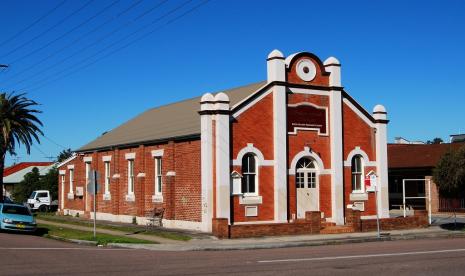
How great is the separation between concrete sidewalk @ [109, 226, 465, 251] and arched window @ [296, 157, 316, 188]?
419 cm

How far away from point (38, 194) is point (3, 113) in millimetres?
7604

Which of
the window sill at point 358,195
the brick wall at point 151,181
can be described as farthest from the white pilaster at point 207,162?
the window sill at point 358,195

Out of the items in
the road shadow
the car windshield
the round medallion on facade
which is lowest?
the road shadow

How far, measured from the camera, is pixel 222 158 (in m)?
27.4

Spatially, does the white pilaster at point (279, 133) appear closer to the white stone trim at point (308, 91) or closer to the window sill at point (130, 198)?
the white stone trim at point (308, 91)

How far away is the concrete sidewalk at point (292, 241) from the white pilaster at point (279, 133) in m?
3.08

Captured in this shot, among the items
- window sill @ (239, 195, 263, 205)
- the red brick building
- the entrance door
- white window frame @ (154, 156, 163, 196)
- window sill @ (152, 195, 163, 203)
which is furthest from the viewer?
white window frame @ (154, 156, 163, 196)

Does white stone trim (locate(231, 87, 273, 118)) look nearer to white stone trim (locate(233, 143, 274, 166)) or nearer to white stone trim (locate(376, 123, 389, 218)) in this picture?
white stone trim (locate(233, 143, 274, 166))

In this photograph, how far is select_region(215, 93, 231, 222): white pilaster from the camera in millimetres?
27188

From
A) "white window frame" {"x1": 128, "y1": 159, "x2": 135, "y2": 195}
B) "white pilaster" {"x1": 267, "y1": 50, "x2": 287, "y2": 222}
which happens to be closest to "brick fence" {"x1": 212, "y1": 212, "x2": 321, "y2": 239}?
"white pilaster" {"x1": 267, "y1": 50, "x2": 287, "y2": 222}

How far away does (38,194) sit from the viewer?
52.2 m

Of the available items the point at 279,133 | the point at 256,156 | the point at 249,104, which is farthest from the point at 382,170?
the point at 249,104

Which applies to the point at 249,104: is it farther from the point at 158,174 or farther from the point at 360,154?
the point at 360,154

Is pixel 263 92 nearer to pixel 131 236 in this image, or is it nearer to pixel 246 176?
pixel 246 176
